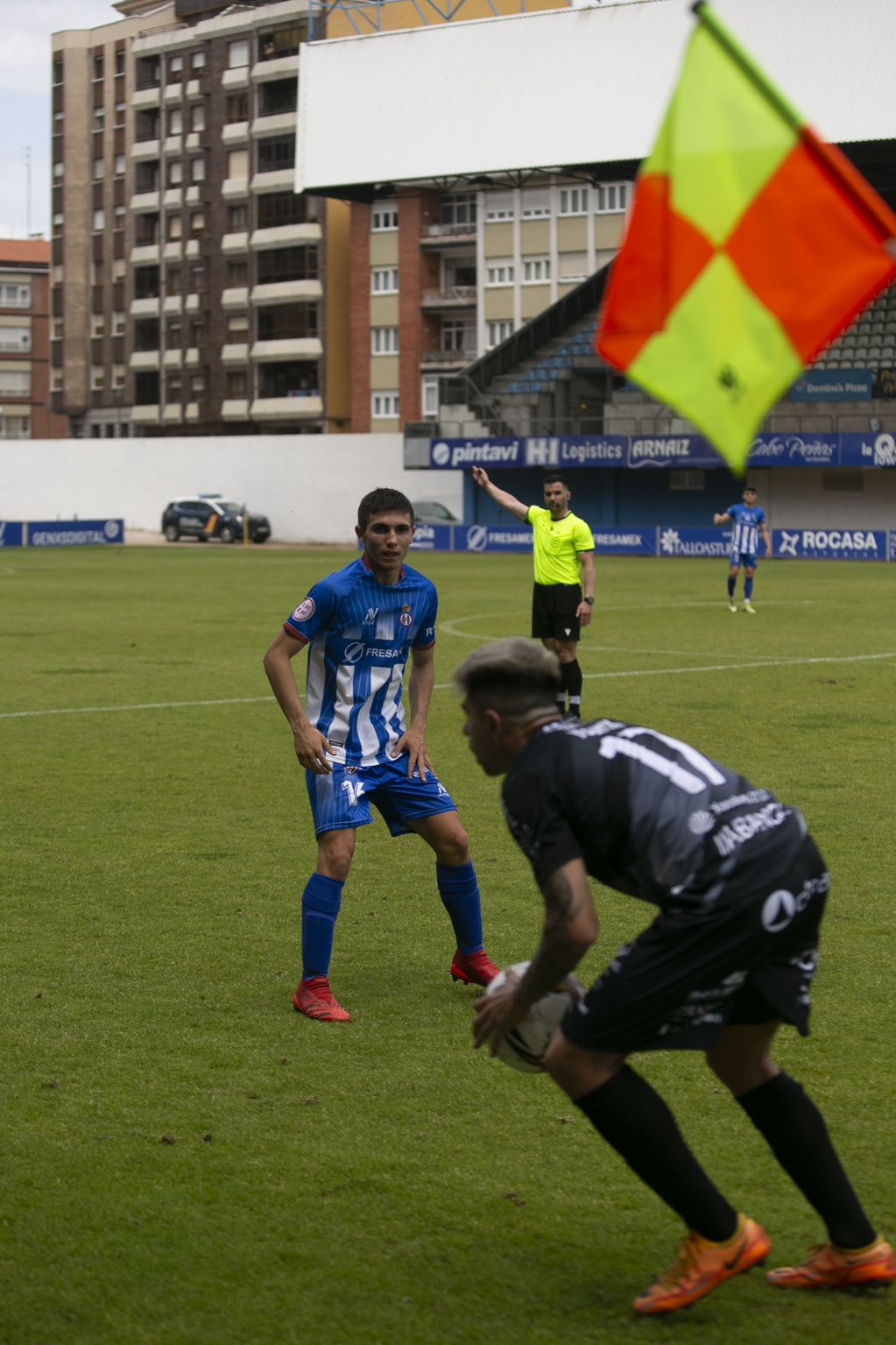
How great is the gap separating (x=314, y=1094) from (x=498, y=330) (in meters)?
69.4

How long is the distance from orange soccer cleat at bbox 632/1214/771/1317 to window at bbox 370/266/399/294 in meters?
78.4

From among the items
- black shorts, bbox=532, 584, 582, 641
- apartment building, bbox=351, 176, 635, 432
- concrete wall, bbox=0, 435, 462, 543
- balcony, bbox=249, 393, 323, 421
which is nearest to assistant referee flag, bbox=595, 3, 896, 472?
black shorts, bbox=532, 584, 582, 641

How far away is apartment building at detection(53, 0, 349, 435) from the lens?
287 feet

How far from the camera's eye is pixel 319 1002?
6715 millimetres

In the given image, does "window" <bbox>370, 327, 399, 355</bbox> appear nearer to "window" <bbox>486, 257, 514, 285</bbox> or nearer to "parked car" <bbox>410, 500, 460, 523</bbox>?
"window" <bbox>486, 257, 514, 285</bbox>

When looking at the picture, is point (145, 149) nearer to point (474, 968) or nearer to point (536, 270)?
point (536, 270)

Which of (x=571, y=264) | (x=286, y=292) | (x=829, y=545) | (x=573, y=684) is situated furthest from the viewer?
(x=286, y=292)

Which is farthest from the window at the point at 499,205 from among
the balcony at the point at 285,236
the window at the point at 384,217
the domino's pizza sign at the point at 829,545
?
the domino's pizza sign at the point at 829,545

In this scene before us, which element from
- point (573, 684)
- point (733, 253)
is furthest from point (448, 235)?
point (733, 253)

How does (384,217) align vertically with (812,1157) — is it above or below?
above

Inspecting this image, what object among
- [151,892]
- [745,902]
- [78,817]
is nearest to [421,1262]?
[745,902]

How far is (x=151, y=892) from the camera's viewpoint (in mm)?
8859

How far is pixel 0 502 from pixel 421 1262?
260 feet

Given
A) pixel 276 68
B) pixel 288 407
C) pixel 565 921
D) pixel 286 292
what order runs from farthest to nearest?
pixel 286 292, pixel 288 407, pixel 276 68, pixel 565 921
